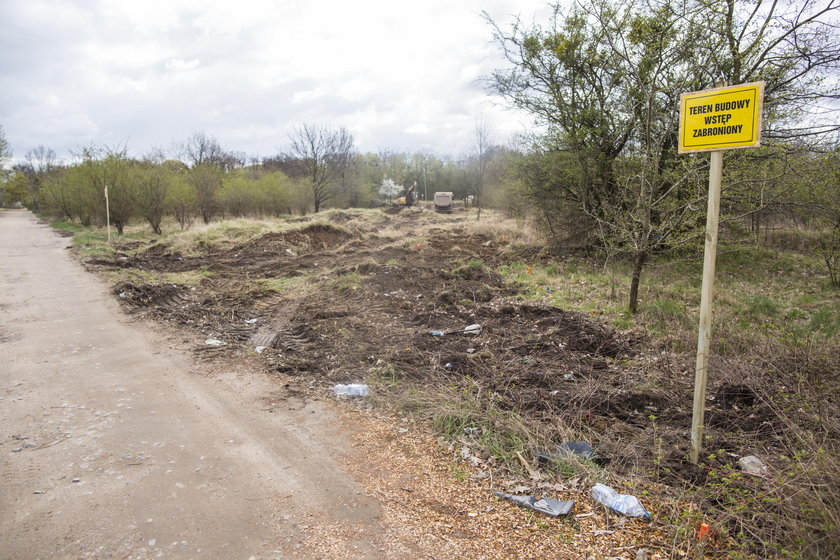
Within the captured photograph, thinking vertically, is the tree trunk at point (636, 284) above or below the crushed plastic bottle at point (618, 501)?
above

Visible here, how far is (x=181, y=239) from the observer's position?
18953 millimetres

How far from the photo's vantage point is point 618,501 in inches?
123

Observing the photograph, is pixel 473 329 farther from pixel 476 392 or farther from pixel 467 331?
pixel 476 392

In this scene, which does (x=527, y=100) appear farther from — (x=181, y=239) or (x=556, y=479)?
(x=181, y=239)

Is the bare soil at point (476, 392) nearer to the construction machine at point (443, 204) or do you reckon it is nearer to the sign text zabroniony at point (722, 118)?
the sign text zabroniony at point (722, 118)

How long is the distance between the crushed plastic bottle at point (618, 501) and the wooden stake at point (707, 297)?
0.72 meters

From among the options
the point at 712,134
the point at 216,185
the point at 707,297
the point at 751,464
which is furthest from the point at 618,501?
the point at 216,185

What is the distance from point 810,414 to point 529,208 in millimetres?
12800

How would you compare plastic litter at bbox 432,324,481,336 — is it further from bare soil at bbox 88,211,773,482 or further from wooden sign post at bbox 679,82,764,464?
wooden sign post at bbox 679,82,764,464

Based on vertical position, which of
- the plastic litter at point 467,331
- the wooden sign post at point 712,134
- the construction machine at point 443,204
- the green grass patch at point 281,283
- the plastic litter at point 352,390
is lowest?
the plastic litter at point 352,390

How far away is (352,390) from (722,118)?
14.1ft

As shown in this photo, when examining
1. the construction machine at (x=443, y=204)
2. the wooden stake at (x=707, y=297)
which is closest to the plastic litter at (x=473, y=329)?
the wooden stake at (x=707, y=297)

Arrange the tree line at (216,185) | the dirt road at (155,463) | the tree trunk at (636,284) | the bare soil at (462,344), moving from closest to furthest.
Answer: the dirt road at (155,463)
the bare soil at (462,344)
the tree trunk at (636,284)
the tree line at (216,185)

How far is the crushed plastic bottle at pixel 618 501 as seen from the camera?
303cm
